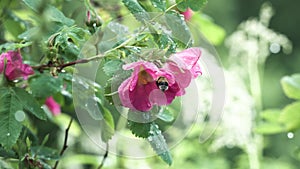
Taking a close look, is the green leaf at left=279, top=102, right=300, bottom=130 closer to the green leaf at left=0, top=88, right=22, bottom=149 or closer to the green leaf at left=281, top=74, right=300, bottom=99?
the green leaf at left=281, top=74, right=300, bottom=99

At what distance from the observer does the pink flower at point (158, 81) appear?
64cm

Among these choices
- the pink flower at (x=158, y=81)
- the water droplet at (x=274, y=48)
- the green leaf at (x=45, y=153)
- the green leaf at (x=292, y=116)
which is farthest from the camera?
the water droplet at (x=274, y=48)

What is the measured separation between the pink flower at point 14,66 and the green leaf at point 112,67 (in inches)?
6.3

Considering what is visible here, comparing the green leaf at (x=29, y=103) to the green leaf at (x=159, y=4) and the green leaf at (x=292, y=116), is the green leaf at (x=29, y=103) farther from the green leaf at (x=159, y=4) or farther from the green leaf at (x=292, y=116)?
the green leaf at (x=292, y=116)

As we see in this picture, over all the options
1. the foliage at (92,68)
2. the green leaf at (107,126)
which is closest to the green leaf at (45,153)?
the foliage at (92,68)

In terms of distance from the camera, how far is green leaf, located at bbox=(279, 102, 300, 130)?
116cm

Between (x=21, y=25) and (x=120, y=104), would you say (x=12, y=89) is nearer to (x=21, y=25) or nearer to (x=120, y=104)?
(x=120, y=104)

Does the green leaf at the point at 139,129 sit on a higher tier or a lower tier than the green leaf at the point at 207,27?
higher

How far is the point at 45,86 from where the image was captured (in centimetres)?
77

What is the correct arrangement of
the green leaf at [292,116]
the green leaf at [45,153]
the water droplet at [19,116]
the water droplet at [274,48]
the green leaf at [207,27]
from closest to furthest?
1. the water droplet at [19,116]
2. the green leaf at [45,153]
3. the green leaf at [292,116]
4. the green leaf at [207,27]
5. the water droplet at [274,48]

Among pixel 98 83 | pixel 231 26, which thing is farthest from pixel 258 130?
pixel 231 26

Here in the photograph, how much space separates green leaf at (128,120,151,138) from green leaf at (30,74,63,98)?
0.12 m

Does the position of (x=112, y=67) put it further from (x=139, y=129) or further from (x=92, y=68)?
(x=92, y=68)

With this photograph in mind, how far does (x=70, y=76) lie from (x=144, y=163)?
2.21 feet
